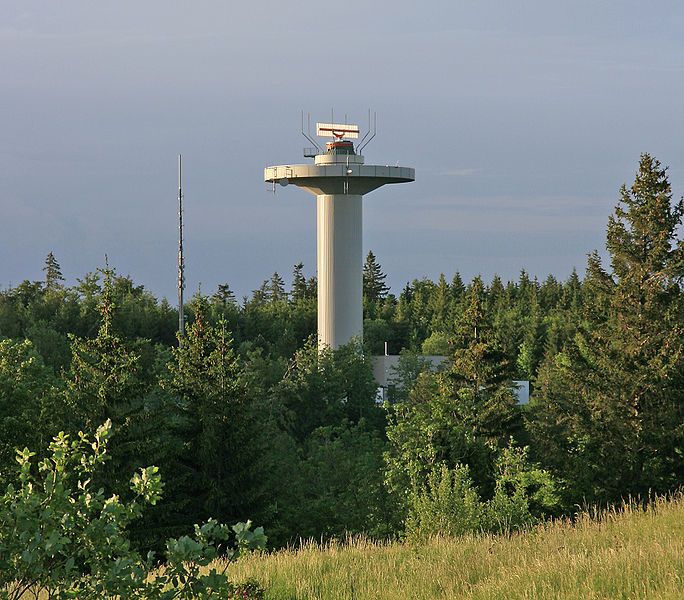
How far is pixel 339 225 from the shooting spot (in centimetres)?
5738

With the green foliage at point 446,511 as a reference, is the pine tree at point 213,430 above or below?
above

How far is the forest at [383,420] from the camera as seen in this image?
26828 millimetres

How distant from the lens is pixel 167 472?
2786 centimetres

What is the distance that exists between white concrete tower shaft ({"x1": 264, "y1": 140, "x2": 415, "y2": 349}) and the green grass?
42.6 metres

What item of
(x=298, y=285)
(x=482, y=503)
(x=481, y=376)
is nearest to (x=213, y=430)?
(x=482, y=503)

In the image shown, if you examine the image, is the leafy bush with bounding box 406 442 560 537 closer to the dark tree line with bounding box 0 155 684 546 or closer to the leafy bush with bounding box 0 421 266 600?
the dark tree line with bounding box 0 155 684 546

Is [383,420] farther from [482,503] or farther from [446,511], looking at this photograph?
[446,511]

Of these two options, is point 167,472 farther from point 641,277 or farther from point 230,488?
point 641,277

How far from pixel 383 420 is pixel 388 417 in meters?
20.5

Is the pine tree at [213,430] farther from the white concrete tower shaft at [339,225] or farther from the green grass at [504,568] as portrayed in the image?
the white concrete tower shaft at [339,225]

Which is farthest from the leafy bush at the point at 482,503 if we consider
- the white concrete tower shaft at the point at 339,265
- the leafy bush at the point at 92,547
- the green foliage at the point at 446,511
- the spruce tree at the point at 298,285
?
the spruce tree at the point at 298,285

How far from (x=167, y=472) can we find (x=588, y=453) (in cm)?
1620

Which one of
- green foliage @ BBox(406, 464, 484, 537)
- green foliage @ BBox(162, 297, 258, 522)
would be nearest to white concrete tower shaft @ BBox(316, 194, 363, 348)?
green foliage @ BBox(162, 297, 258, 522)

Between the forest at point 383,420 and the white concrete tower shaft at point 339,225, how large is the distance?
9.45 ft
